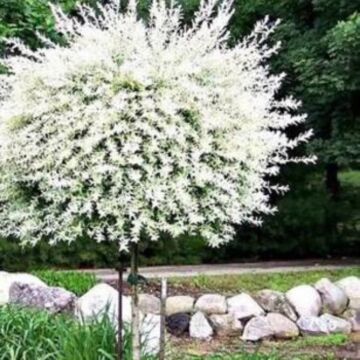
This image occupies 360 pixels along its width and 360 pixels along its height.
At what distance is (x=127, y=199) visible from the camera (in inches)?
121

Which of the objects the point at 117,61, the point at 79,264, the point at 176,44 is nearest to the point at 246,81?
the point at 176,44

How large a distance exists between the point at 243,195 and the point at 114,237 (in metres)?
0.56

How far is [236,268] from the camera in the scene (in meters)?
8.81

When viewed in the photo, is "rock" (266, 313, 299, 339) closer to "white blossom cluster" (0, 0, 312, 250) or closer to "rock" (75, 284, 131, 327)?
"rock" (75, 284, 131, 327)

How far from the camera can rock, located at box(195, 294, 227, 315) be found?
20.7ft

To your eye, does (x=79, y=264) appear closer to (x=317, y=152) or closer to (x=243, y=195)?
(x=317, y=152)

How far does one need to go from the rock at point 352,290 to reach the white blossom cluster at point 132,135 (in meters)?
3.82

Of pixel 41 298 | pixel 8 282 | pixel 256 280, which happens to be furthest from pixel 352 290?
pixel 8 282

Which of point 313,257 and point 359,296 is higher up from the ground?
point 313,257

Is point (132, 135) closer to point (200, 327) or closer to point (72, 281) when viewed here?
point (200, 327)

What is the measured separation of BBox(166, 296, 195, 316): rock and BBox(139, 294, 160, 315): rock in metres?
0.10

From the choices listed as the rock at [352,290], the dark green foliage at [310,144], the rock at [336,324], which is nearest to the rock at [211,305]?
the dark green foliage at [310,144]

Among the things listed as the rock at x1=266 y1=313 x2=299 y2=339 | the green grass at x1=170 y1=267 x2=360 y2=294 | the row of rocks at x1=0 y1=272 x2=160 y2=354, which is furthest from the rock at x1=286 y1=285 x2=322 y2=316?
the row of rocks at x1=0 y1=272 x2=160 y2=354

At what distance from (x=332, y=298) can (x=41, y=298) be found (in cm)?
245
